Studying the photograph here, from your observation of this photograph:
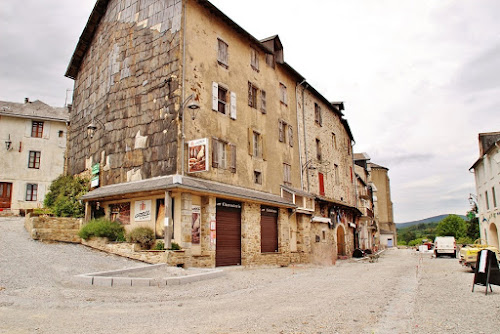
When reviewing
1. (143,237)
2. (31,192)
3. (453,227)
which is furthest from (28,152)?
(453,227)

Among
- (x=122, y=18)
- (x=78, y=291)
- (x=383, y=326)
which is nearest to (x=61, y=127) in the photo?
(x=122, y=18)

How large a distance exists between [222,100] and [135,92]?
3.93m

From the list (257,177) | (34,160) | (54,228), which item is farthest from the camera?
(34,160)

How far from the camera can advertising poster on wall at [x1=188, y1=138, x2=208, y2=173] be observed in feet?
48.0

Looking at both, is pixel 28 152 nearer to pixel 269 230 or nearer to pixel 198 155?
pixel 269 230

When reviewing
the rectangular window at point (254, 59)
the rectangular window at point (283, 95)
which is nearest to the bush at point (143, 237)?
the rectangular window at point (254, 59)

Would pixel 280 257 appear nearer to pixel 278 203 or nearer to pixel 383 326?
pixel 278 203

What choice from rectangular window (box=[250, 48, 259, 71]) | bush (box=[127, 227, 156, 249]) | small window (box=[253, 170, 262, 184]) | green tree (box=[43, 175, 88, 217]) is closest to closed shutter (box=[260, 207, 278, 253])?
small window (box=[253, 170, 262, 184])

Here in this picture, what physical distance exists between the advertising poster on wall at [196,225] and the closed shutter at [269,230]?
16.6 ft

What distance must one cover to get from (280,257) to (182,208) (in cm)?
796

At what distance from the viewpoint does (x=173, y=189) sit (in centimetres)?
1399

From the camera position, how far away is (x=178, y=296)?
8.98 metres

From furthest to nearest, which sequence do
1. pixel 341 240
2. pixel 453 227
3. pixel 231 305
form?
pixel 453 227 → pixel 341 240 → pixel 231 305

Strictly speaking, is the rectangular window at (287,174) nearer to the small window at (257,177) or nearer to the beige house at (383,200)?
the small window at (257,177)
